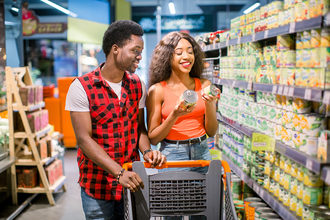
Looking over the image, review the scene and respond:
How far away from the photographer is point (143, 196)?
1.87 m

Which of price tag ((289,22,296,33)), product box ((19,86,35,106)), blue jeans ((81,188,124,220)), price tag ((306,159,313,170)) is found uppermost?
price tag ((289,22,296,33))

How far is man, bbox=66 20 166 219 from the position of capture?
1.83m

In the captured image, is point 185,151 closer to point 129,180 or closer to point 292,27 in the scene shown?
point 129,180

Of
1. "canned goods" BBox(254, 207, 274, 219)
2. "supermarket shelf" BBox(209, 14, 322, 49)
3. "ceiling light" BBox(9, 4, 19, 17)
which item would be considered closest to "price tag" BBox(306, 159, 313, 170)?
"supermarket shelf" BBox(209, 14, 322, 49)

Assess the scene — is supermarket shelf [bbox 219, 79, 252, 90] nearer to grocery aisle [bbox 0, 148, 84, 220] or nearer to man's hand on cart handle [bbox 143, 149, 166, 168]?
man's hand on cart handle [bbox 143, 149, 166, 168]

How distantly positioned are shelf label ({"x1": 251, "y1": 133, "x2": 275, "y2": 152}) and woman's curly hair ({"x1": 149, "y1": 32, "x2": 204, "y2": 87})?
64 cm

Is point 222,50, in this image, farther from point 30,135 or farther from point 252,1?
point 252,1

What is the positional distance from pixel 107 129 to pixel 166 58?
74 cm

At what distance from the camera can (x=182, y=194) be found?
189cm

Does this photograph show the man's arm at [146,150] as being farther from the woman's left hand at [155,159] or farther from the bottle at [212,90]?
the bottle at [212,90]

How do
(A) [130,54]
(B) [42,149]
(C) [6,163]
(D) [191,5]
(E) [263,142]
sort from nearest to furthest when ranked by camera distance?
(A) [130,54] < (E) [263,142] < (C) [6,163] < (B) [42,149] < (D) [191,5]

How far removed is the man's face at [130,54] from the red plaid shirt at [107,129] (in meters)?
0.14

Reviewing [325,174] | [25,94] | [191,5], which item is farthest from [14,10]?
[191,5]

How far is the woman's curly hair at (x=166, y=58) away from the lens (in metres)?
2.32
